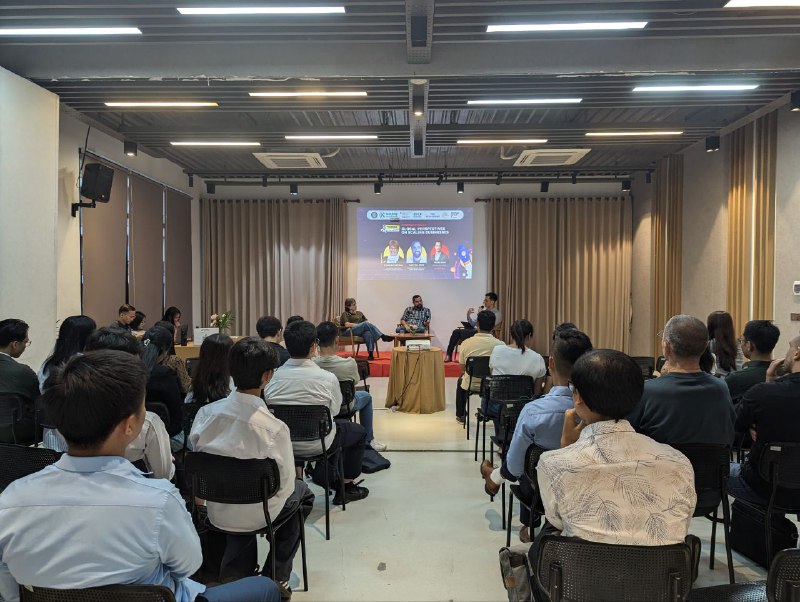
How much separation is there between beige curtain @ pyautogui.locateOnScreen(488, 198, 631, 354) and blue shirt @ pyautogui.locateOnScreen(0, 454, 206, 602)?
985 centimetres

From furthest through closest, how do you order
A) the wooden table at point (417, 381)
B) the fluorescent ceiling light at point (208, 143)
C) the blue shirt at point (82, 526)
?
the fluorescent ceiling light at point (208, 143), the wooden table at point (417, 381), the blue shirt at point (82, 526)

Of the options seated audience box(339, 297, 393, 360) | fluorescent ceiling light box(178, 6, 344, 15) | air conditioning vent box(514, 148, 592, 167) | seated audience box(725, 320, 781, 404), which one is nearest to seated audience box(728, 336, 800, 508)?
seated audience box(725, 320, 781, 404)

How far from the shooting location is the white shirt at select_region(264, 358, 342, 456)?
3115mm

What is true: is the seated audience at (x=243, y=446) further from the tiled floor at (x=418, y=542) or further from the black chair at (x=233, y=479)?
the tiled floor at (x=418, y=542)

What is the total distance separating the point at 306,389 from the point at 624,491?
2071 millimetres

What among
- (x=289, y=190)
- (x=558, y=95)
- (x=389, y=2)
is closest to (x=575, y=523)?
(x=389, y=2)

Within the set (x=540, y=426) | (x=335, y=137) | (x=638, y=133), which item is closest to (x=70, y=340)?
(x=540, y=426)

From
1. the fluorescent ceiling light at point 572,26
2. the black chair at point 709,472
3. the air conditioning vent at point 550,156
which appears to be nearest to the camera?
the black chair at point 709,472

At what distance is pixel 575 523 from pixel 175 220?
9.36 meters

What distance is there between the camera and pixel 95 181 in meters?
6.33

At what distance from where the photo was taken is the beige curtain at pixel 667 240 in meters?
8.23

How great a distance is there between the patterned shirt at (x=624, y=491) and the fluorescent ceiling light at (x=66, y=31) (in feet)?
A: 15.3

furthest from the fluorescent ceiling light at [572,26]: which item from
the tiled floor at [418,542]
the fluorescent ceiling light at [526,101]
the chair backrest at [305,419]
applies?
the tiled floor at [418,542]

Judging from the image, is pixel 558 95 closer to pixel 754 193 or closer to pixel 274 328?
pixel 754 193
